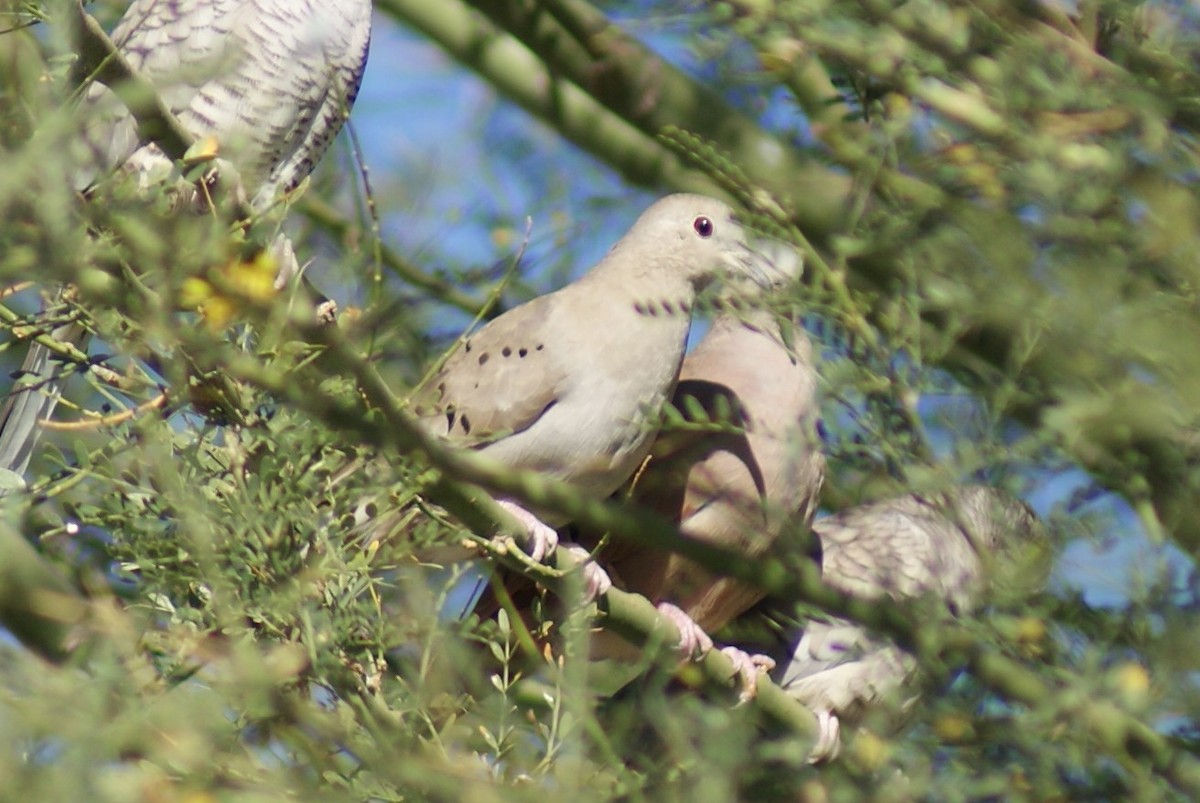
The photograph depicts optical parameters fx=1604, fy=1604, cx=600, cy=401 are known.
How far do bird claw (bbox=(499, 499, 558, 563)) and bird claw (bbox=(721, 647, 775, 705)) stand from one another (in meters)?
0.42

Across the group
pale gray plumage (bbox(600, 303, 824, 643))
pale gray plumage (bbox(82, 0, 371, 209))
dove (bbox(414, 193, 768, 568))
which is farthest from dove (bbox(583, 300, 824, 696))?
pale gray plumage (bbox(82, 0, 371, 209))

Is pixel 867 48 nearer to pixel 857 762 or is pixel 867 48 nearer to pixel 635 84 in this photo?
pixel 857 762

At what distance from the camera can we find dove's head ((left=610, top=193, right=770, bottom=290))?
311cm

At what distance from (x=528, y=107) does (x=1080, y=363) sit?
219 centimetres

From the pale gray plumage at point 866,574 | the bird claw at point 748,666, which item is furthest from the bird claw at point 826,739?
the bird claw at point 748,666

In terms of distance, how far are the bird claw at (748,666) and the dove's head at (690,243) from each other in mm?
717

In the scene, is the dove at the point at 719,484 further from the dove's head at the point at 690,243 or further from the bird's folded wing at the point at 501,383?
the bird's folded wing at the point at 501,383

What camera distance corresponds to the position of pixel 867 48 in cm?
205

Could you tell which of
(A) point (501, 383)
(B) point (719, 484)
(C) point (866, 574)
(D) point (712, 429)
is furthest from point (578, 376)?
(D) point (712, 429)

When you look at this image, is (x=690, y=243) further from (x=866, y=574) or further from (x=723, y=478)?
(x=866, y=574)

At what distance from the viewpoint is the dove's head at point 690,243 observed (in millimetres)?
3107

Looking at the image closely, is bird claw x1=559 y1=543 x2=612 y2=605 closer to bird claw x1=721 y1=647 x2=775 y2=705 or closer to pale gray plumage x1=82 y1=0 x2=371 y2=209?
bird claw x1=721 y1=647 x2=775 y2=705

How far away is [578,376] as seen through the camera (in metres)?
2.86

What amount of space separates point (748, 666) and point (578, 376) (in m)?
0.59
